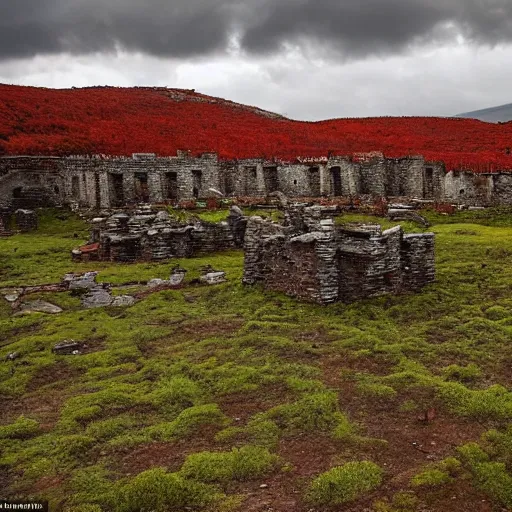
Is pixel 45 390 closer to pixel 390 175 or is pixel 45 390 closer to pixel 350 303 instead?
pixel 350 303

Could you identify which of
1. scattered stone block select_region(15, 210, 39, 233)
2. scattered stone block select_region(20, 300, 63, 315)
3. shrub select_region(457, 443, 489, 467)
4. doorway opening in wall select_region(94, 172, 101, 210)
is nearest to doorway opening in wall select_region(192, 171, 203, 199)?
doorway opening in wall select_region(94, 172, 101, 210)

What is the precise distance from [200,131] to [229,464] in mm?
42589

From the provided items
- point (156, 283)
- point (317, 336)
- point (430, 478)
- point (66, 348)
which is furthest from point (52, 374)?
point (430, 478)

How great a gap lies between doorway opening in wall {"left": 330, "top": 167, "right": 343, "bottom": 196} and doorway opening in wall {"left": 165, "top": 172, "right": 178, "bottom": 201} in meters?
9.85

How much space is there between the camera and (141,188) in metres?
33.0

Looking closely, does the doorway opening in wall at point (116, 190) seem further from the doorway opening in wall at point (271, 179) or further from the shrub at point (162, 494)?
the shrub at point (162, 494)

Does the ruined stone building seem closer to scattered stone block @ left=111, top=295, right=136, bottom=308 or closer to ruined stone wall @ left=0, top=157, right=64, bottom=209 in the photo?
ruined stone wall @ left=0, top=157, right=64, bottom=209

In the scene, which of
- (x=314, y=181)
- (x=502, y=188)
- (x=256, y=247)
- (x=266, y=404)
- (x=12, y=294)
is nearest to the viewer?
(x=266, y=404)

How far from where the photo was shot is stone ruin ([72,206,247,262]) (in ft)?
63.2

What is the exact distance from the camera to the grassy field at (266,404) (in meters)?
5.69

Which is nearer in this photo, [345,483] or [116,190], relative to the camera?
[345,483]

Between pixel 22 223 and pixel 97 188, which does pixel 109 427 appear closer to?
pixel 22 223

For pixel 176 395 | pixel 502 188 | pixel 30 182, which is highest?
pixel 30 182

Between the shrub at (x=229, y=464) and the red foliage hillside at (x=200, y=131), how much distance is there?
1088 inches
